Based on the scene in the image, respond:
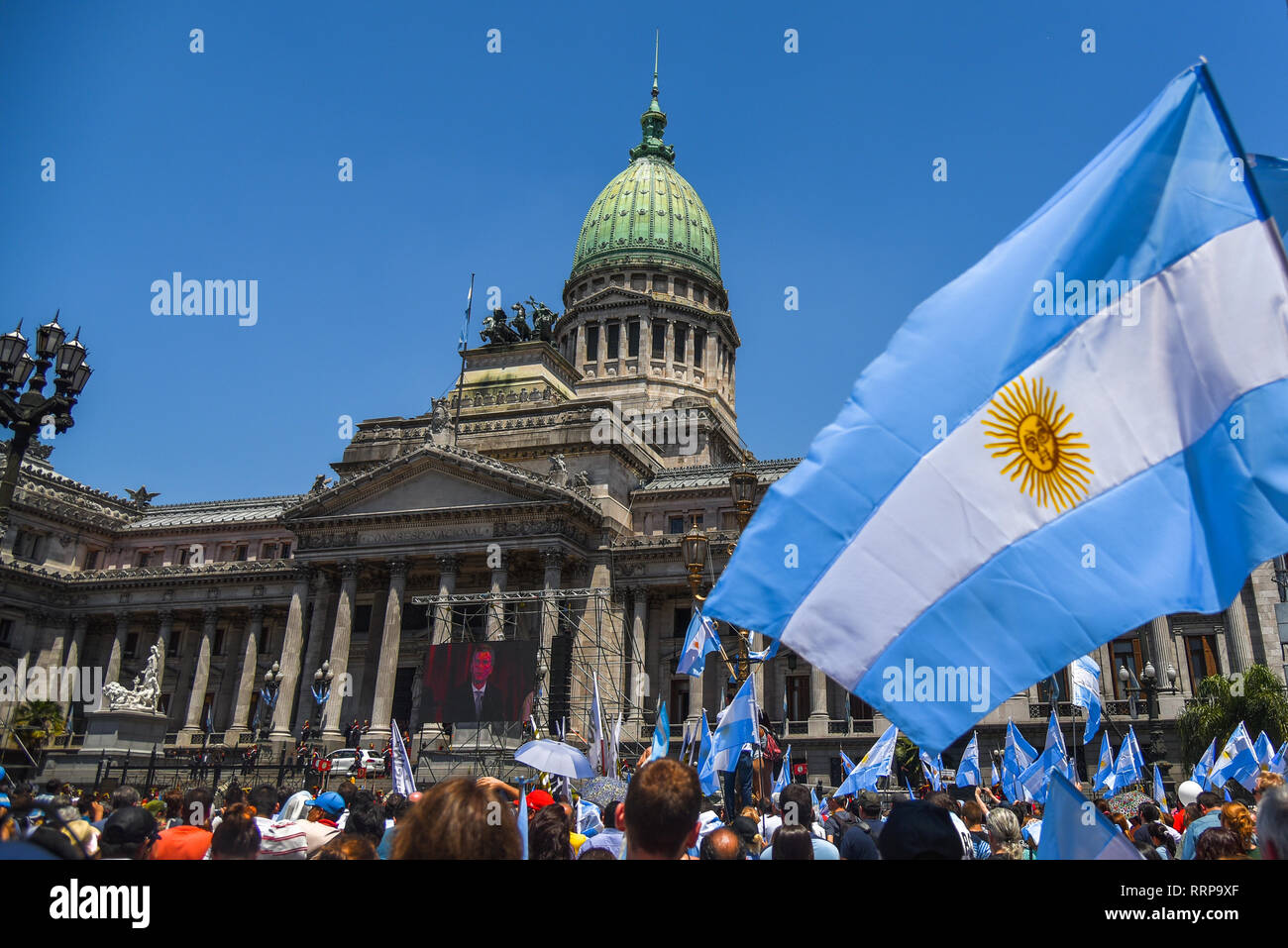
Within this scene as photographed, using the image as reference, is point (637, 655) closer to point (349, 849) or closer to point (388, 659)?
point (388, 659)

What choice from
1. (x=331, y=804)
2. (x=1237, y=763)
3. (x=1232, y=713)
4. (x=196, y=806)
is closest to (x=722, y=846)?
(x=331, y=804)

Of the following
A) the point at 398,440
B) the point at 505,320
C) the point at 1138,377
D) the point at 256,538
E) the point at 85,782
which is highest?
the point at 505,320

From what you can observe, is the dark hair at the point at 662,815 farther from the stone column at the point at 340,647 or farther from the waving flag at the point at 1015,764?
the stone column at the point at 340,647

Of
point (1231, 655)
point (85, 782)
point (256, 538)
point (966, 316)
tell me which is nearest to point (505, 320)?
point (256, 538)

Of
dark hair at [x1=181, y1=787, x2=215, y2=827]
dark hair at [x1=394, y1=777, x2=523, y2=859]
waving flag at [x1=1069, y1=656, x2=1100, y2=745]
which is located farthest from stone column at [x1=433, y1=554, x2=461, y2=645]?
dark hair at [x1=394, y1=777, x2=523, y2=859]

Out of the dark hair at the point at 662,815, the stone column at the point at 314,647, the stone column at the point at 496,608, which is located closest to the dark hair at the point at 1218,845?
the dark hair at the point at 662,815

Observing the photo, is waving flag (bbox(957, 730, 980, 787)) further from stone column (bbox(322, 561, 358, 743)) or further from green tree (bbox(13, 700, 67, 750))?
green tree (bbox(13, 700, 67, 750))
